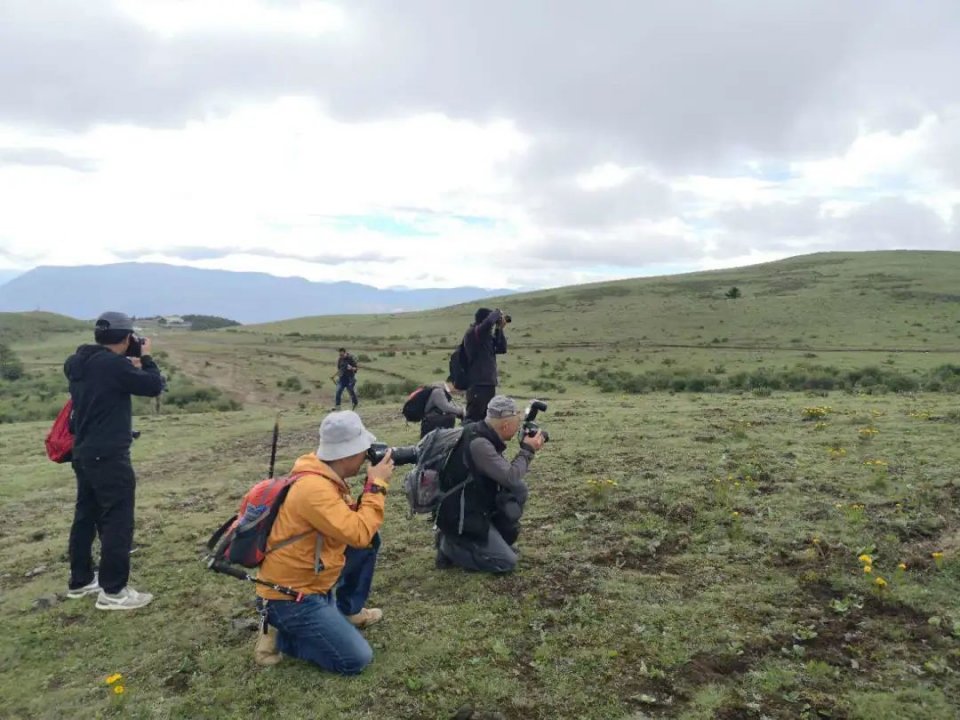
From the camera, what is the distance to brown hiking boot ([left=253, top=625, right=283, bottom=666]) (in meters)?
5.77

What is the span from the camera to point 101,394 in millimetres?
6707

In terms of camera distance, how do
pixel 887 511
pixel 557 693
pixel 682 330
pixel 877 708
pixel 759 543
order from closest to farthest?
pixel 877 708, pixel 557 693, pixel 759 543, pixel 887 511, pixel 682 330

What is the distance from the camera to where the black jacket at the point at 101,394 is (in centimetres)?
669

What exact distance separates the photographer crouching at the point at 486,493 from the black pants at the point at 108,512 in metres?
3.04

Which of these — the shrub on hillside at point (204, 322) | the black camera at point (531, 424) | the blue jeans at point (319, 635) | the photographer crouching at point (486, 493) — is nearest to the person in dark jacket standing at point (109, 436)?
the blue jeans at point (319, 635)

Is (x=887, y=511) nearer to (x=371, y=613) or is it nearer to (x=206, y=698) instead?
(x=371, y=613)

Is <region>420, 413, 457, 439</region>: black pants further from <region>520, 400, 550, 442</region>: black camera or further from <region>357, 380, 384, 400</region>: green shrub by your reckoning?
<region>357, 380, 384, 400</region>: green shrub

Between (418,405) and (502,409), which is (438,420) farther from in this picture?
(502,409)

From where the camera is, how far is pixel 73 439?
23.4 ft

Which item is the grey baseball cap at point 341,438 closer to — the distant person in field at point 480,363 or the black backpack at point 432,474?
the black backpack at point 432,474

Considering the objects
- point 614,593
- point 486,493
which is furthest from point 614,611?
point 486,493

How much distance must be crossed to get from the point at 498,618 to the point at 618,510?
10.1 ft

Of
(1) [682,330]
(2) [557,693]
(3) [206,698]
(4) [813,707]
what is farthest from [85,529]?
(1) [682,330]

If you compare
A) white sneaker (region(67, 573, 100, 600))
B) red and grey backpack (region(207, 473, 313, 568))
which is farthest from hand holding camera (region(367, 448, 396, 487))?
white sneaker (region(67, 573, 100, 600))
